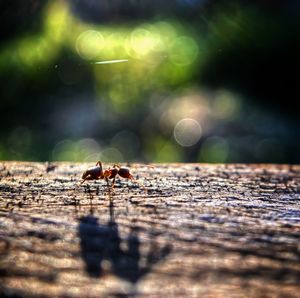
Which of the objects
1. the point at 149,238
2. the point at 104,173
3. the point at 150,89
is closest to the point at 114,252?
the point at 149,238

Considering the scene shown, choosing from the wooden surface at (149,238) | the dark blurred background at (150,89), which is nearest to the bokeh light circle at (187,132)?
the dark blurred background at (150,89)

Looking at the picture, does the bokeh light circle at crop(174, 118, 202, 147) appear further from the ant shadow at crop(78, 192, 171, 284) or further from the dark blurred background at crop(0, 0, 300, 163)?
the ant shadow at crop(78, 192, 171, 284)

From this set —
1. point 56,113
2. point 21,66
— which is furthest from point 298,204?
point 21,66

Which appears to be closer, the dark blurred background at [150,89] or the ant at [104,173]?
the ant at [104,173]

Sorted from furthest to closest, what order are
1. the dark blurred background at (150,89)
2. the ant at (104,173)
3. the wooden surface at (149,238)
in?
the dark blurred background at (150,89), the ant at (104,173), the wooden surface at (149,238)

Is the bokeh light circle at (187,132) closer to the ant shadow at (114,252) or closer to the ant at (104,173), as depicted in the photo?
the ant at (104,173)

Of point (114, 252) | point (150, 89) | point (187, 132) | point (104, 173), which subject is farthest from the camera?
point (150, 89)

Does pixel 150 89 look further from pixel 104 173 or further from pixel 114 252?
pixel 114 252

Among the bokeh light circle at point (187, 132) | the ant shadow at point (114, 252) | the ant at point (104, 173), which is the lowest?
the ant shadow at point (114, 252)
